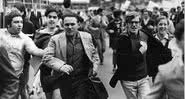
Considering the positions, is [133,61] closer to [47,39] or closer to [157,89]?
[47,39]

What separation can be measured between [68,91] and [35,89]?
0.58 meters

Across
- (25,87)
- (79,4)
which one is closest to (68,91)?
(25,87)

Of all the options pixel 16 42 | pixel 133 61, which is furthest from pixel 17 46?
pixel 133 61

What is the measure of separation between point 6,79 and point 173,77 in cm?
285

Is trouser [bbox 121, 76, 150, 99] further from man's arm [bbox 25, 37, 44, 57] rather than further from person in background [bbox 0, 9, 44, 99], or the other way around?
person in background [bbox 0, 9, 44, 99]

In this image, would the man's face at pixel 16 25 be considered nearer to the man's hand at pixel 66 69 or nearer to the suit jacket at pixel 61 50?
the suit jacket at pixel 61 50

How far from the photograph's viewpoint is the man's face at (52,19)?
8.18 metres

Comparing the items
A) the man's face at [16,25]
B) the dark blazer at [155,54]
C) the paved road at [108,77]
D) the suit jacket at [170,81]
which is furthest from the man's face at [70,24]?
the suit jacket at [170,81]

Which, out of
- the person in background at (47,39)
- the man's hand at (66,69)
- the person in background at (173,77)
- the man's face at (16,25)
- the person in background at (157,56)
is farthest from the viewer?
the person in background at (157,56)

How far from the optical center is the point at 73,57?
6.73 m

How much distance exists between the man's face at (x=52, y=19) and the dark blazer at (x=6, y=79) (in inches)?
63.2

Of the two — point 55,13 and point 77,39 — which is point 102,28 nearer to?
point 55,13

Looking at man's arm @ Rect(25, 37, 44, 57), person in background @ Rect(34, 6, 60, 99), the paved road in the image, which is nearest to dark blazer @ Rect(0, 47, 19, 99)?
person in background @ Rect(34, 6, 60, 99)

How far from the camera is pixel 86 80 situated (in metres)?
→ 6.86
